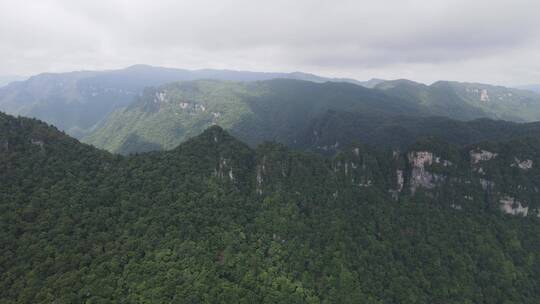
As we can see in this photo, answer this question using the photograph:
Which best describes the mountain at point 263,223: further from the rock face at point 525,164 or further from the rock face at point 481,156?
the rock face at point 481,156

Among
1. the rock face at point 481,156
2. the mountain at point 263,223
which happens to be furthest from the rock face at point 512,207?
the rock face at point 481,156

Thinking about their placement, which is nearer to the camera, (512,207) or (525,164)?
(512,207)

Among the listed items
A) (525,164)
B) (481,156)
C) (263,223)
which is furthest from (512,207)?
(263,223)

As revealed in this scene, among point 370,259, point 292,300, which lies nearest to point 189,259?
point 292,300

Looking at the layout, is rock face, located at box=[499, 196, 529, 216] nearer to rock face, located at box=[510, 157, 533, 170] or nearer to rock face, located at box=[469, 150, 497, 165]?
rock face, located at box=[510, 157, 533, 170]

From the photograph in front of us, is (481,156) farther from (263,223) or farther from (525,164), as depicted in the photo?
(263,223)

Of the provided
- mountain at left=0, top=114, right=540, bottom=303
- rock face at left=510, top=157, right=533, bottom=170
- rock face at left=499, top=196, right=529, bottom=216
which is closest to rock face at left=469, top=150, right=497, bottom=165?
mountain at left=0, top=114, right=540, bottom=303

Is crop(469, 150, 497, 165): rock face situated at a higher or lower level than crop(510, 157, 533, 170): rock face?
higher
